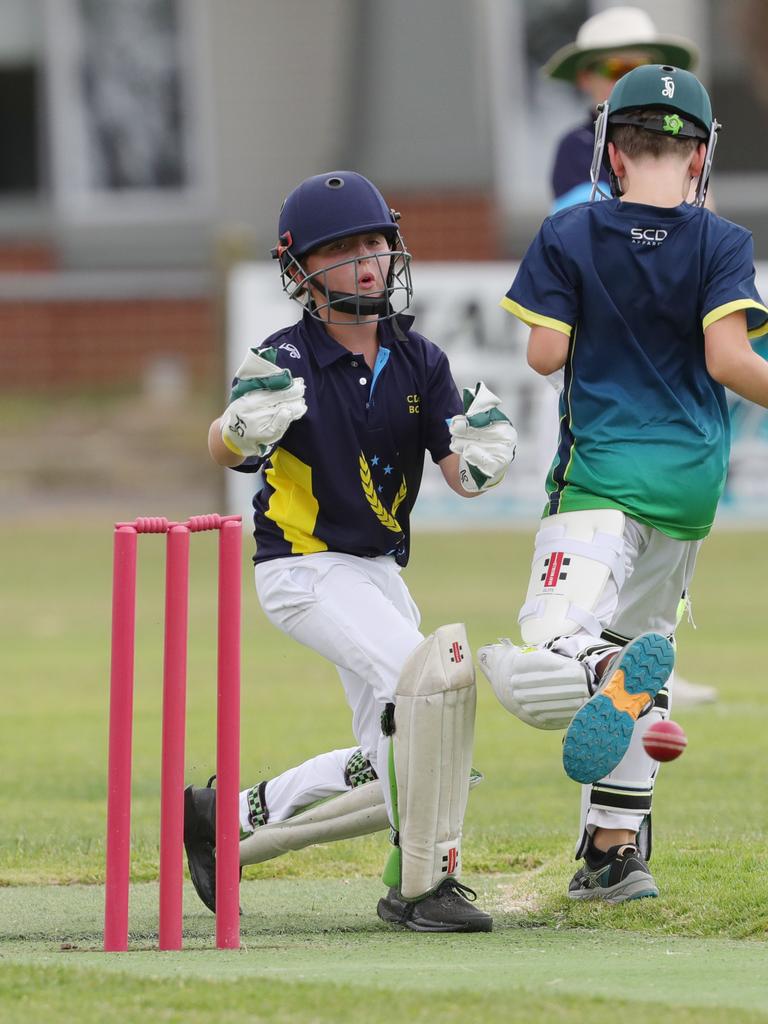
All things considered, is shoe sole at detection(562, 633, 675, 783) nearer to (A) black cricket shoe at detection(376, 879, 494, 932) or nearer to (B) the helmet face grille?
(A) black cricket shoe at detection(376, 879, 494, 932)

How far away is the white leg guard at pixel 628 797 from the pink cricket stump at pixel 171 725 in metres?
1.13

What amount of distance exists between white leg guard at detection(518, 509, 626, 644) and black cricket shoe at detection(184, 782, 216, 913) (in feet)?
3.43

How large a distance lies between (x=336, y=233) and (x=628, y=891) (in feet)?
5.87

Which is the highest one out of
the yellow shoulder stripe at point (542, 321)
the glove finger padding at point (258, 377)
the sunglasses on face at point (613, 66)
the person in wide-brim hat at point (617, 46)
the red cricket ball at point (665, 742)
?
the person in wide-brim hat at point (617, 46)

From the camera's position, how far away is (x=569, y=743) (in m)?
4.21

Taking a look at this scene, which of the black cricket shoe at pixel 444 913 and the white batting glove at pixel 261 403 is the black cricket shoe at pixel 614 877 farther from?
the white batting glove at pixel 261 403

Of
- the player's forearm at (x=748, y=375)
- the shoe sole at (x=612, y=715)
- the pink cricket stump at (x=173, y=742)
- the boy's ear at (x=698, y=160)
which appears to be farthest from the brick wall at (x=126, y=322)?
the shoe sole at (x=612, y=715)

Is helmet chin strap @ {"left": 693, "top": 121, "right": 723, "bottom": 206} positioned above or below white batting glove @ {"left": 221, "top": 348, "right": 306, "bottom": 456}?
above

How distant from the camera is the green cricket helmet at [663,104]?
15.8 feet

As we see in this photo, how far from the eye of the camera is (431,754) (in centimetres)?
464

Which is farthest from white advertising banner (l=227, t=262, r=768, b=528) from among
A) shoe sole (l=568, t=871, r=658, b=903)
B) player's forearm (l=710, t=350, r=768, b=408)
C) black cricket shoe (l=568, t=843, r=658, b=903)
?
player's forearm (l=710, t=350, r=768, b=408)

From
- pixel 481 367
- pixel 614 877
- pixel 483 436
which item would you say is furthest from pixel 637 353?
pixel 481 367

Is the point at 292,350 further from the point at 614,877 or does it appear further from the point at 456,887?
the point at 614,877

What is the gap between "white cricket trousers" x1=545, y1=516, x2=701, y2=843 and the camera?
4.73 m
